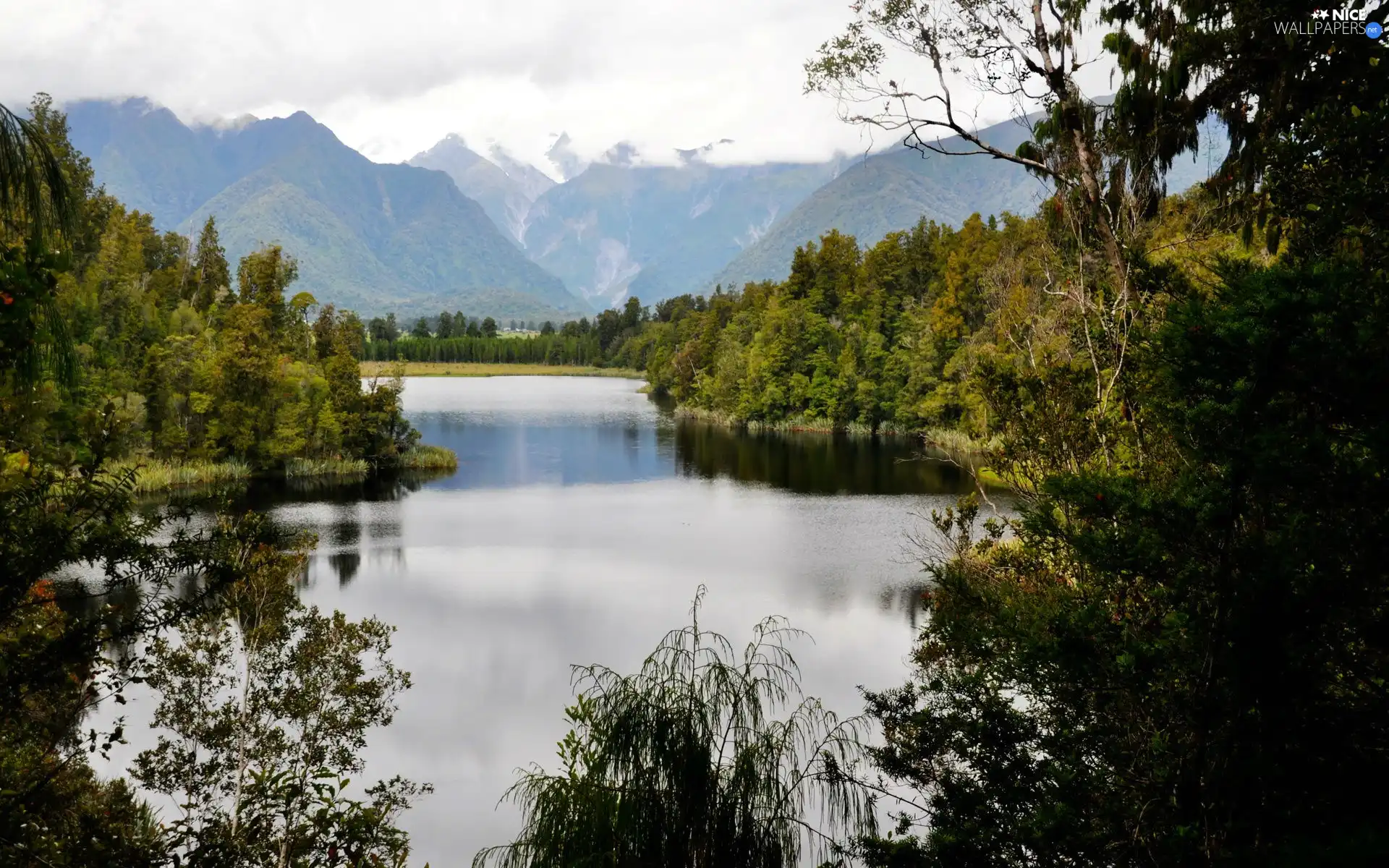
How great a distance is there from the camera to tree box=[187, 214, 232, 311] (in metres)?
43.3

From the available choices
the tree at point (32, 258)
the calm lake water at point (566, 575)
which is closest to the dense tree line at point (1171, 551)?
the tree at point (32, 258)

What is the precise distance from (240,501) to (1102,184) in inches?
1089

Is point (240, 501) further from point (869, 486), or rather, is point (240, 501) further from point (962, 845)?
point (962, 845)

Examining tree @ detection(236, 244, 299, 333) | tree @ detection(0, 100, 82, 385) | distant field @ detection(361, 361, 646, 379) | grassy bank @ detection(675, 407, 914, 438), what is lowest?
grassy bank @ detection(675, 407, 914, 438)

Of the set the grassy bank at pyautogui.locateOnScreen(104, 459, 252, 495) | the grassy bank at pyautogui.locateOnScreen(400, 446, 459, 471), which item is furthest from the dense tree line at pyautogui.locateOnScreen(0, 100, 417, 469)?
the grassy bank at pyautogui.locateOnScreen(400, 446, 459, 471)

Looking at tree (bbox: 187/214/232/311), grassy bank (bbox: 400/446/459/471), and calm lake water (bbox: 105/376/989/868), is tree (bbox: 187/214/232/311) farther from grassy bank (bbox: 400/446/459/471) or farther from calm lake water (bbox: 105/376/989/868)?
calm lake water (bbox: 105/376/989/868)

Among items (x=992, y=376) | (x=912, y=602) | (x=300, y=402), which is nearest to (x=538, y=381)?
(x=300, y=402)

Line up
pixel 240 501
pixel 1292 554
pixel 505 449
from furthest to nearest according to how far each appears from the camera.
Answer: pixel 505 449, pixel 240 501, pixel 1292 554

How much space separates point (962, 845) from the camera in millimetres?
5309

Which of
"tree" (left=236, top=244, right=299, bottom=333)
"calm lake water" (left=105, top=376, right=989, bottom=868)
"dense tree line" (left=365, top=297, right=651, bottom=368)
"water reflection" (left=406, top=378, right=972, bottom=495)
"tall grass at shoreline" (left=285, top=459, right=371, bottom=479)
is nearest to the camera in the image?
"calm lake water" (left=105, top=376, right=989, bottom=868)

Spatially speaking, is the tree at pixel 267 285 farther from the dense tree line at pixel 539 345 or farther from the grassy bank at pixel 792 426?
the dense tree line at pixel 539 345

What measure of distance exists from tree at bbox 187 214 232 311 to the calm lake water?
14057 mm

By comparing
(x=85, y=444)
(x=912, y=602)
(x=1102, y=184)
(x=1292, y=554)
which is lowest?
(x=912, y=602)

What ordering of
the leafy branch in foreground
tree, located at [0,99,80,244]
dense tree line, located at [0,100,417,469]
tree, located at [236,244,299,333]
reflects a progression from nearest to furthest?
tree, located at [0,99,80,244] → the leafy branch in foreground → dense tree line, located at [0,100,417,469] → tree, located at [236,244,299,333]
